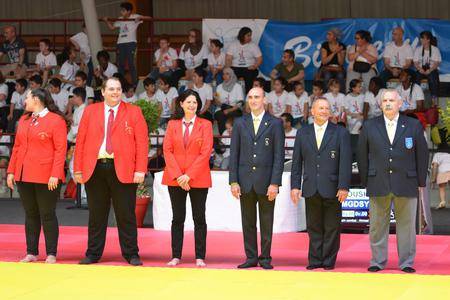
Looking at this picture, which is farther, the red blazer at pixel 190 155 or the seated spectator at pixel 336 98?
the seated spectator at pixel 336 98

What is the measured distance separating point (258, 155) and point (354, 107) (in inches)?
344

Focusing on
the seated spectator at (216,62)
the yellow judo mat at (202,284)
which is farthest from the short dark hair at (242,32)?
the yellow judo mat at (202,284)

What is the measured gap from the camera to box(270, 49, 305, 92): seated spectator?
19969mm

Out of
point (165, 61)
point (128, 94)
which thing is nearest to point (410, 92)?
point (165, 61)

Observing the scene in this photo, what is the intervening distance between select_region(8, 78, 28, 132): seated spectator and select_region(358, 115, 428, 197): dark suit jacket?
11.7 metres

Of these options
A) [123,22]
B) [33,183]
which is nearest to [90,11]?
[123,22]

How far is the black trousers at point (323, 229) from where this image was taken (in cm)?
1019

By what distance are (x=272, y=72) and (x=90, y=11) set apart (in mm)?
3815

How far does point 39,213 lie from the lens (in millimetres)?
10758

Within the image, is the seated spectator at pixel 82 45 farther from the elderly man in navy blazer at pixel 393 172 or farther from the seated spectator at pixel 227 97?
the elderly man in navy blazer at pixel 393 172

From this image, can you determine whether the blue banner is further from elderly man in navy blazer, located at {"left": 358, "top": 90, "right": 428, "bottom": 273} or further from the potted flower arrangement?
elderly man in navy blazer, located at {"left": 358, "top": 90, "right": 428, "bottom": 273}

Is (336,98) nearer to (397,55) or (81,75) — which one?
(397,55)

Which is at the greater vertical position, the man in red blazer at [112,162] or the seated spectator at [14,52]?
the seated spectator at [14,52]

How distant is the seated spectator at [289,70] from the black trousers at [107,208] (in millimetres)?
9746
